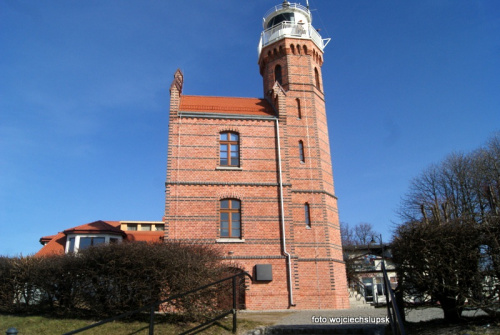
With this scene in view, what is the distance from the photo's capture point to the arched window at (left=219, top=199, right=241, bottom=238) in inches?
702

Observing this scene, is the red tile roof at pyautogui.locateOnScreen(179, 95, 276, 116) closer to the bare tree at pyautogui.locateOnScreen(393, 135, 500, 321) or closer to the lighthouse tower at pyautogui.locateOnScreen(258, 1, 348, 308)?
the lighthouse tower at pyautogui.locateOnScreen(258, 1, 348, 308)

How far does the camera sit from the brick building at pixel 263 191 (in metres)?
17.4

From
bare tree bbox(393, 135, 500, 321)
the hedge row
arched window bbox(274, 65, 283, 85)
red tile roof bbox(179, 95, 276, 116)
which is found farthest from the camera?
arched window bbox(274, 65, 283, 85)

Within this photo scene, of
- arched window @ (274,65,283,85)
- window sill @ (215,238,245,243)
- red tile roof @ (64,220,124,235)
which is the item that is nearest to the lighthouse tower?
arched window @ (274,65,283,85)

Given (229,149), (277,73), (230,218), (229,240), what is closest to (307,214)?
(230,218)

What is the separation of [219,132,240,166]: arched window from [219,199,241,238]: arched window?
2.02 meters

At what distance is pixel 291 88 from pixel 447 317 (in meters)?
16.7

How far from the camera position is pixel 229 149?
19.2 m

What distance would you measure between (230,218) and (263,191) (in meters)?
2.06

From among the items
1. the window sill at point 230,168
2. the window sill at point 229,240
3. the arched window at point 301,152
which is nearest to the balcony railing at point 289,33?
the arched window at point 301,152

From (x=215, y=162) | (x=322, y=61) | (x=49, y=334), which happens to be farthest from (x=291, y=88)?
(x=49, y=334)

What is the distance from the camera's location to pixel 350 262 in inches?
1442

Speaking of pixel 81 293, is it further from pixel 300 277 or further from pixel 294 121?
pixel 294 121

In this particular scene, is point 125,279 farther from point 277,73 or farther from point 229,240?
point 277,73
